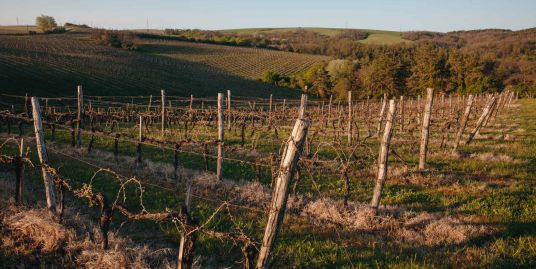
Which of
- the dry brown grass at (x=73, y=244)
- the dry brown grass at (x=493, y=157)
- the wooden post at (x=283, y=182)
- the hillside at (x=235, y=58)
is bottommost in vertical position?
the dry brown grass at (x=73, y=244)

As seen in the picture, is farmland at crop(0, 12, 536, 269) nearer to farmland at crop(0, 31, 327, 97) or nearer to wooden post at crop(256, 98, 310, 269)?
wooden post at crop(256, 98, 310, 269)

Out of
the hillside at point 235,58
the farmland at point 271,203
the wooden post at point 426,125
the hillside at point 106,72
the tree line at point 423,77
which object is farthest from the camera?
the hillside at point 235,58

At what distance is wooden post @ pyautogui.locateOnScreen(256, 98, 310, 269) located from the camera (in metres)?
3.70

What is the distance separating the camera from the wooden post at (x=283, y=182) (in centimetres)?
370

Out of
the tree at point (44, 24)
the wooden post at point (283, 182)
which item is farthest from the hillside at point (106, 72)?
the wooden post at point (283, 182)

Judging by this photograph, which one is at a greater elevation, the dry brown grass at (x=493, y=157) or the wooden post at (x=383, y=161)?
the wooden post at (x=383, y=161)

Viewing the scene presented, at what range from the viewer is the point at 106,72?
49.2 meters

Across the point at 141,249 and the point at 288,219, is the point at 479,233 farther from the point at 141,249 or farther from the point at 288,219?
the point at 141,249

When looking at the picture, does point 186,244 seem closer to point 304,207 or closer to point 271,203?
point 271,203

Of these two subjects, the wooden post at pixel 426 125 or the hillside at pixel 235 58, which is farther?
the hillside at pixel 235 58

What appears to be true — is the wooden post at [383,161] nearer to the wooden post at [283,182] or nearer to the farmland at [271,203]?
the farmland at [271,203]

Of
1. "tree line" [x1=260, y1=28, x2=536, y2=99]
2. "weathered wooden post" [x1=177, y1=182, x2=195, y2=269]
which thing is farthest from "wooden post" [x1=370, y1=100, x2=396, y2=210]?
"tree line" [x1=260, y1=28, x2=536, y2=99]

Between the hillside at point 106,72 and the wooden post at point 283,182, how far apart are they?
38.8 m

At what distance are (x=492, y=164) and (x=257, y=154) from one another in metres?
6.87
